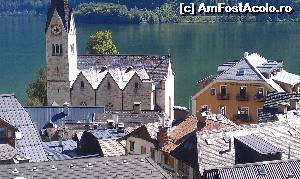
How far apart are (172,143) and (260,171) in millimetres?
12337

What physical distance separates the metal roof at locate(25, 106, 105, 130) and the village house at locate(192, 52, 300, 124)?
921 centimetres

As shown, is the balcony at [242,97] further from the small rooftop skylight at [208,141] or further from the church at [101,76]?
the small rooftop skylight at [208,141]

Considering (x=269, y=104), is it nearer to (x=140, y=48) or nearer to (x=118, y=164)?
(x=118, y=164)

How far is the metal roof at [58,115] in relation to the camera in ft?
220

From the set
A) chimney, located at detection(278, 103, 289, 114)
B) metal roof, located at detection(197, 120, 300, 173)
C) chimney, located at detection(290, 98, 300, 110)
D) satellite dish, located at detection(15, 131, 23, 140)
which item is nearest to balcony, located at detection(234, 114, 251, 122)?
chimney, located at detection(290, 98, 300, 110)

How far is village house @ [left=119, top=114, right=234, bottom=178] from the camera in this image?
145 ft

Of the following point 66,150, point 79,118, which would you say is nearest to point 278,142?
point 66,150

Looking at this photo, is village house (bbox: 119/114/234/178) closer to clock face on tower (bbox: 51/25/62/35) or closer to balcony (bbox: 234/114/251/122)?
balcony (bbox: 234/114/251/122)

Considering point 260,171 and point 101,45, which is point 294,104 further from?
point 101,45

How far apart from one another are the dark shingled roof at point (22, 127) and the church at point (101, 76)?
A: 31306 mm

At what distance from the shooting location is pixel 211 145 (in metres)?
44.1

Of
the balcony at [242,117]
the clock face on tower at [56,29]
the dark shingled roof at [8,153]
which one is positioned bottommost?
the balcony at [242,117]

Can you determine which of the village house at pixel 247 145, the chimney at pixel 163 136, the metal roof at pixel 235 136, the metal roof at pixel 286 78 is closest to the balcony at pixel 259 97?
the metal roof at pixel 286 78

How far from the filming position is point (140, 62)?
83.8m
